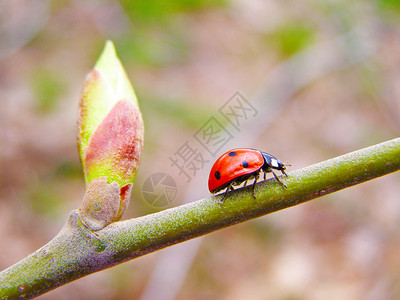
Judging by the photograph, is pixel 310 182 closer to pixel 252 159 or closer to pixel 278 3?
pixel 252 159

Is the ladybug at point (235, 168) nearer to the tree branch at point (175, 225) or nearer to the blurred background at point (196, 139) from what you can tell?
the tree branch at point (175, 225)

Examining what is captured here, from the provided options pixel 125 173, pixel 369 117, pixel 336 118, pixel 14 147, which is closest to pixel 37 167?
pixel 14 147

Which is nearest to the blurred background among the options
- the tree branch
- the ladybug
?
the ladybug

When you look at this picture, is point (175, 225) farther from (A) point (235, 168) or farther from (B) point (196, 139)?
(B) point (196, 139)

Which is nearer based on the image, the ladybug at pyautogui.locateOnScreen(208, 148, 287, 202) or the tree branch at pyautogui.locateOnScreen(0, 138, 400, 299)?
the tree branch at pyautogui.locateOnScreen(0, 138, 400, 299)

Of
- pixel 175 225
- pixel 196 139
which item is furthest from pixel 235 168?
pixel 196 139

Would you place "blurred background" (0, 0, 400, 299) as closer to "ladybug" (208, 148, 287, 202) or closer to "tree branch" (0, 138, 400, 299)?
"ladybug" (208, 148, 287, 202)
